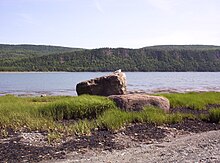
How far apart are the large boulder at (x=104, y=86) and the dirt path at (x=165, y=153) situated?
1133cm

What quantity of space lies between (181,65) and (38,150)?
145390mm

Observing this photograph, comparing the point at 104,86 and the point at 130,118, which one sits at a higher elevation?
the point at 104,86

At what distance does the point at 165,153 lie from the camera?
10.6 meters

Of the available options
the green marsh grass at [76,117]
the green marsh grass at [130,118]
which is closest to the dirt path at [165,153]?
the green marsh grass at [76,117]

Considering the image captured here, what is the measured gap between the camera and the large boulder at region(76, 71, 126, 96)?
23750 mm

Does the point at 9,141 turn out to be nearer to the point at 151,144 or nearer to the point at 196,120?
the point at 151,144

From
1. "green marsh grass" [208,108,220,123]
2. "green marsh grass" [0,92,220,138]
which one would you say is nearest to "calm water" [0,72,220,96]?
"green marsh grass" [0,92,220,138]

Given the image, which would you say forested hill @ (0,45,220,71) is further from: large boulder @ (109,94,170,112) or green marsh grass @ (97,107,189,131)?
green marsh grass @ (97,107,189,131)

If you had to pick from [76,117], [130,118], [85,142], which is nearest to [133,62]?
[76,117]

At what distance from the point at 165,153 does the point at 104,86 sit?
1359 centimetres

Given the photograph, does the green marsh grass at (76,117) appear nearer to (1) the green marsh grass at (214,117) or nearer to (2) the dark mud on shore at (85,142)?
(1) the green marsh grass at (214,117)

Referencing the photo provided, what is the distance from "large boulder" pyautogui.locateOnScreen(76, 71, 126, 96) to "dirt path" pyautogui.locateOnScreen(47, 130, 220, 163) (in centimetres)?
1133

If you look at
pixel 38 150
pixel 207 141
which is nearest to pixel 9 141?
pixel 38 150

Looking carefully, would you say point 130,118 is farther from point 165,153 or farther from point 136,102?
point 165,153
